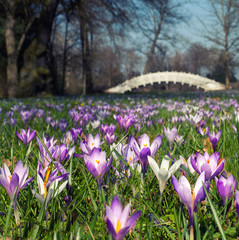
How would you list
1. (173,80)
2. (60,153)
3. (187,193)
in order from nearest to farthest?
1. (187,193)
2. (60,153)
3. (173,80)

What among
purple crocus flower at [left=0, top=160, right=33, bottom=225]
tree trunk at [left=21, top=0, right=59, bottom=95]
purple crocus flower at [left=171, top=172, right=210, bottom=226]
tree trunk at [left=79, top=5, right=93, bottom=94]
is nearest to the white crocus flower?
purple crocus flower at [left=171, top=172, right=210, bottom=226]

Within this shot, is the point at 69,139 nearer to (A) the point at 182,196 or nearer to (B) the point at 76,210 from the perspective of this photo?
(B) the point at 76,210

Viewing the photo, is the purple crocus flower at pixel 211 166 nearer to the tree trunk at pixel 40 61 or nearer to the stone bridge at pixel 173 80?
the tree trunk at pixel 40 61

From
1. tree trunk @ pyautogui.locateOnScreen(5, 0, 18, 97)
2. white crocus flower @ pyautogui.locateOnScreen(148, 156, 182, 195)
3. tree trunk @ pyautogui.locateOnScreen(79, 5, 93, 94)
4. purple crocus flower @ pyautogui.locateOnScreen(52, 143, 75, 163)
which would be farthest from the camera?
tree trunk @ pyautogui.locateOnScreen(79, 5, 93, 94)

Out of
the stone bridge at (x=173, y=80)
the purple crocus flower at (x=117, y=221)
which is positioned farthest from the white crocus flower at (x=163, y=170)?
the stone bridge at (x=173, y=80)

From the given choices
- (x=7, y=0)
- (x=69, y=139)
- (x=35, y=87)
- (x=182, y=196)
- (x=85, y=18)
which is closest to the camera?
(x=182, y=196)

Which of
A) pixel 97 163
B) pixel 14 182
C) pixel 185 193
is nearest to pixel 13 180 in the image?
pixel 14 182

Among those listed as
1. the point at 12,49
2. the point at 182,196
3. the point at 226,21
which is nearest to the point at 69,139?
the point at 182,196

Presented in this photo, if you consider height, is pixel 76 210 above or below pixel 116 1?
below

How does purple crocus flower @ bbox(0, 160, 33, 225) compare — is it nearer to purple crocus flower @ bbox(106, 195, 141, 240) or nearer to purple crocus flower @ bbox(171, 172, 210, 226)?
purple crocus flower @ bbox(106, 195, 141, 240)

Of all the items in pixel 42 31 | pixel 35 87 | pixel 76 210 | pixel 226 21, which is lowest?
pixel 76 210

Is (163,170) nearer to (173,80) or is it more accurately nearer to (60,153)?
(60,153)

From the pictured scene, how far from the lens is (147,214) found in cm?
100

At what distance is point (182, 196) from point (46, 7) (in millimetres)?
15567
